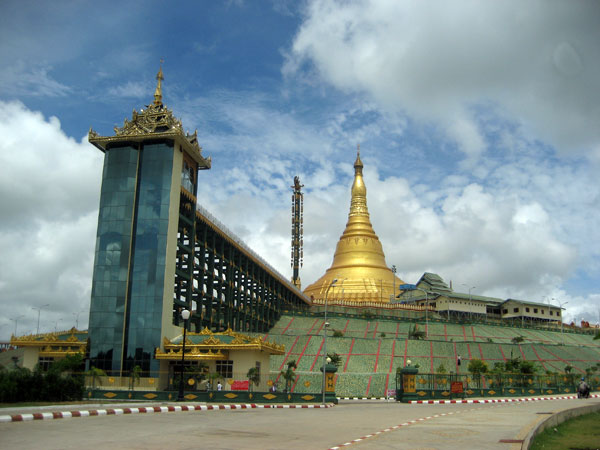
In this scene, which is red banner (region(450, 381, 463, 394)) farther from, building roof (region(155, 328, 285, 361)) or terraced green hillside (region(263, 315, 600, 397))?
building roof (region(155, 328, 285, 361))

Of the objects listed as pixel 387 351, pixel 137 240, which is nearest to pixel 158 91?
pixel 137 240

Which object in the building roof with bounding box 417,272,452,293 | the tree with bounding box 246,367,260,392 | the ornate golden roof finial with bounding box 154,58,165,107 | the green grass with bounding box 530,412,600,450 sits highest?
the ornate golden roof finial with bounding box 154,58,165,107

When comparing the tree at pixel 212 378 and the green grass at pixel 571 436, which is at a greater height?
the tree at pixel 212 378

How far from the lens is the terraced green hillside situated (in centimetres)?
5931

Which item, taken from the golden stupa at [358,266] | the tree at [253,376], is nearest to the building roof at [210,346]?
the tree at [253,376]

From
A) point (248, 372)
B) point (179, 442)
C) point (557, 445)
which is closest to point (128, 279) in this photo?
point (248, 372)

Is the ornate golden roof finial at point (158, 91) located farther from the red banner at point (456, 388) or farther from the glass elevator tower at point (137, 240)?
the red banner at point (456, 388)

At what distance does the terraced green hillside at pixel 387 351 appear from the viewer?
59312 millimetres

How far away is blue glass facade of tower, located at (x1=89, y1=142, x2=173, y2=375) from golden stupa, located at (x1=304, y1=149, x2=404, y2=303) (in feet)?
180

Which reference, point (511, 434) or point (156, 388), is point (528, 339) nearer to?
point (156, 388)

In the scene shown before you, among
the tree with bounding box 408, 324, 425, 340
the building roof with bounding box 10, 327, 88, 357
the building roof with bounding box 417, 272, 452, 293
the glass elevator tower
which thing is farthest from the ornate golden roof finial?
the building roof with bounding box 417, 272, 452, 293

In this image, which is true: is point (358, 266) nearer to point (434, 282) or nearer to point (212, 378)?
point (434, 282)

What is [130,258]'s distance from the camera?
5306 cm

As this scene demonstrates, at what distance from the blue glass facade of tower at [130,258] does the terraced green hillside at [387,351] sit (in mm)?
11851
